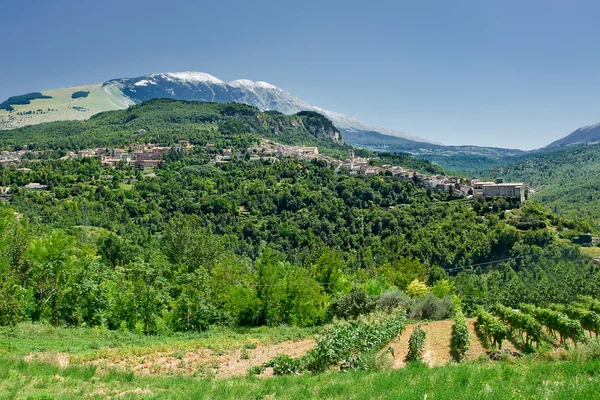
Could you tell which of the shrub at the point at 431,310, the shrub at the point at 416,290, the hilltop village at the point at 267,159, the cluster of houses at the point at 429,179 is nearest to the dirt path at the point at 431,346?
the shrub at the point at 431,310

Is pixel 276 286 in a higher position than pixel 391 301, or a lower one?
higher

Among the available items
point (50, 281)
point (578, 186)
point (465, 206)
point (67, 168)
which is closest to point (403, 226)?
point (465, 206)

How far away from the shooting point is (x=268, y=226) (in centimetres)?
8494

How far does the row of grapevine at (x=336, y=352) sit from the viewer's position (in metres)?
12.9

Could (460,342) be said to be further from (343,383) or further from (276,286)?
(276,286)

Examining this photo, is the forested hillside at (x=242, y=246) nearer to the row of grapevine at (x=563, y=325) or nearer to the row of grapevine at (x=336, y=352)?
the row of grapevine at (x=336, y=352)

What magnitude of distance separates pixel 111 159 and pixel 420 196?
85.1m

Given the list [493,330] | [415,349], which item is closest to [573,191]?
[493,330]

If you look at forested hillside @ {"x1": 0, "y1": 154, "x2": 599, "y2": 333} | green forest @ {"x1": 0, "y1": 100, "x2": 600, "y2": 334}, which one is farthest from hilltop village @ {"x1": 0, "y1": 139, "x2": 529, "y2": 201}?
forested hillside @ {"x1": 0, "y1": 154, "x2": 599, "y2": 333}

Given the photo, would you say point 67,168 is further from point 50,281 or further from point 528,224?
point 528,224

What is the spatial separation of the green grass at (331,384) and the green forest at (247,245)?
10263mm

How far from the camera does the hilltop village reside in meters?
101

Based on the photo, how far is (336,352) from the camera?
44.9 feet

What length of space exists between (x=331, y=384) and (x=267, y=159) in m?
121
